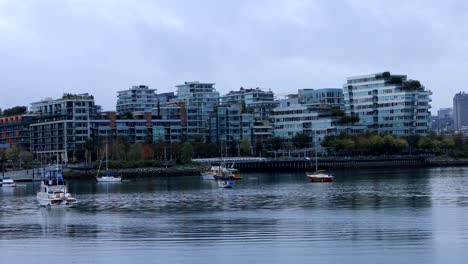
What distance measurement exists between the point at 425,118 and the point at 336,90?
90.1 feet

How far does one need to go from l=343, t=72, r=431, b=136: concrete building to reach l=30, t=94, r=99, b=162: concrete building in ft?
171

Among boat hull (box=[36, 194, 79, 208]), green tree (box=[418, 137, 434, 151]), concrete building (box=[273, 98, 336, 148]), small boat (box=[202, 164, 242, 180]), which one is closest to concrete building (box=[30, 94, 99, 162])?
concrete building (box=[273, 98, 336, 148])

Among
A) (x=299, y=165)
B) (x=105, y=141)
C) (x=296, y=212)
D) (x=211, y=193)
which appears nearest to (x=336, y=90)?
(x=299, y=165)

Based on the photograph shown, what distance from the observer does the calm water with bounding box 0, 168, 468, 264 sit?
34562mm

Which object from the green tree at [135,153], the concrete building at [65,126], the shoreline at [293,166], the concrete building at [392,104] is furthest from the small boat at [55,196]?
the concrete building at [392,104]

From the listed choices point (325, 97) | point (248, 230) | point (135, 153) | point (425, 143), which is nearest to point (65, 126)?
point (135, 153)

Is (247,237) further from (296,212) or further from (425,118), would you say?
(425,118)

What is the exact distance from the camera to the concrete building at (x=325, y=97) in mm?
192250

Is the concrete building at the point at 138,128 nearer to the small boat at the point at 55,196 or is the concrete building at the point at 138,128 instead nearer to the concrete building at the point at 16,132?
the concrete building at the point at 16,132

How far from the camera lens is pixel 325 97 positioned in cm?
19300

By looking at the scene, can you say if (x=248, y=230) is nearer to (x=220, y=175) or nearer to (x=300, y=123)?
(x=220, y=175)

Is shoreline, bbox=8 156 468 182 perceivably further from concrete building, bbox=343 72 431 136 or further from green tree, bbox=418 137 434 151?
concrete building, bbox=343 72 431 136

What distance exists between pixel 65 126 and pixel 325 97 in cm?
5900

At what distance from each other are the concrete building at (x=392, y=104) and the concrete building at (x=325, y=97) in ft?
46.9
